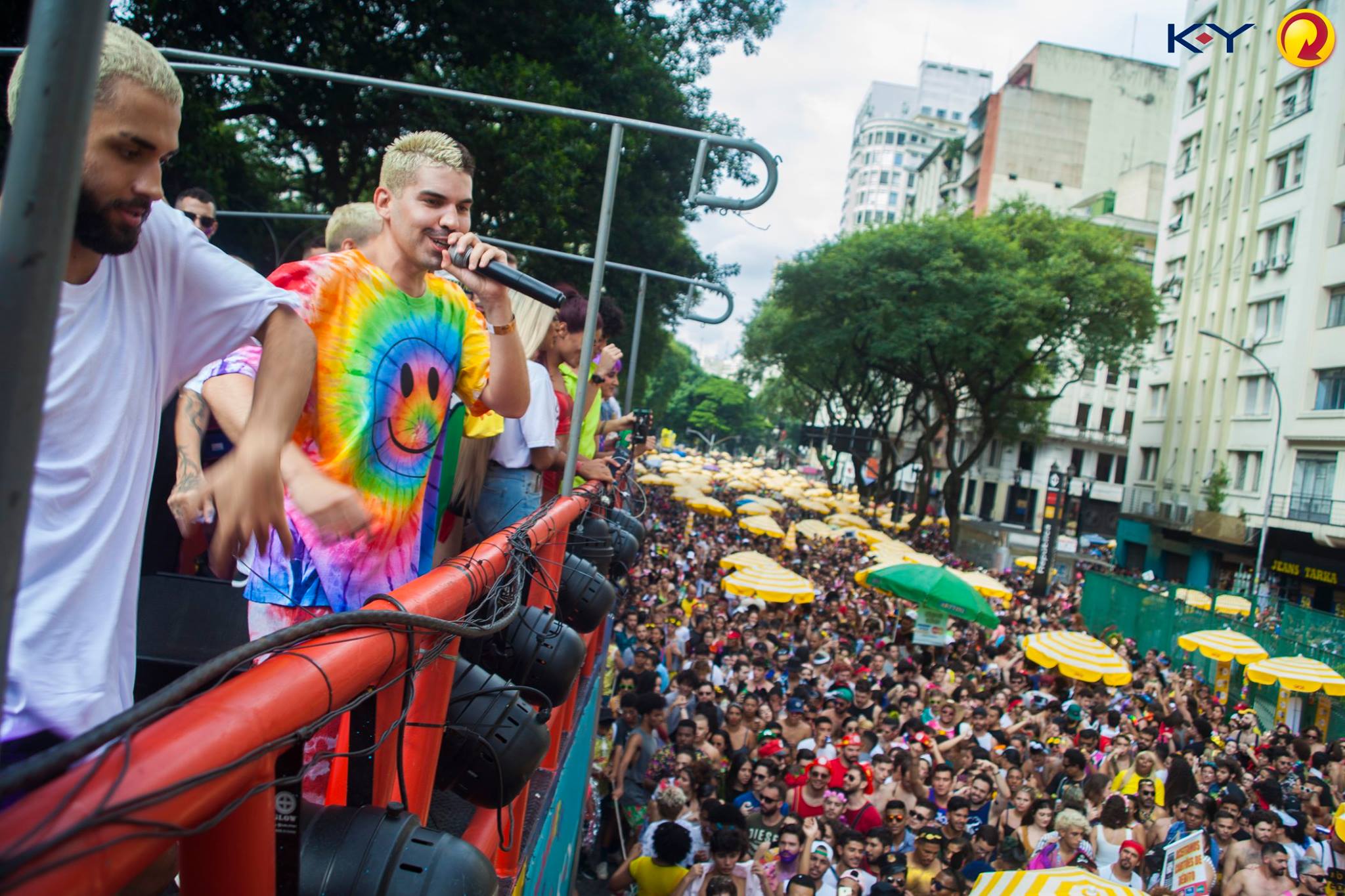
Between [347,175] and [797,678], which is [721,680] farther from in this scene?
[347,175]

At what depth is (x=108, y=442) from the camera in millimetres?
1312

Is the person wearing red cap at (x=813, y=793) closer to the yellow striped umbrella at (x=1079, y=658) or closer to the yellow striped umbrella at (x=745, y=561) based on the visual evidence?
the yellow striped umbrella at (x=1079, y=658)

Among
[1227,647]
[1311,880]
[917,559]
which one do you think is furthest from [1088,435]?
[1311,880]

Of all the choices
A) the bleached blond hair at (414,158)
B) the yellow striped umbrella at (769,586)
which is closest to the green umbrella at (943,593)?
the yellow striped umbrella at (769,586)

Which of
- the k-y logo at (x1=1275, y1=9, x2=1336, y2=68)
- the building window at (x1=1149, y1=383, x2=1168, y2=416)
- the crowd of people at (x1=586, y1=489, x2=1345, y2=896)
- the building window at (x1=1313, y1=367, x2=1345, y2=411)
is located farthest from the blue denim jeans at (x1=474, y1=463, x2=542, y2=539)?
the building window at (x1=1149, y1=383, x2=1168, y2=416)

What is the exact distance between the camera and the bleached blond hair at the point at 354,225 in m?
2.90

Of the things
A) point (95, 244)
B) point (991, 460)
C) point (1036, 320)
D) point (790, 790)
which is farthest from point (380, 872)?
point (991, 460)

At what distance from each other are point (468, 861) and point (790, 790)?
637 centimetres

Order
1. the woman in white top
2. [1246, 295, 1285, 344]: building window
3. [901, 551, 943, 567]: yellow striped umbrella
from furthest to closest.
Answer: [1246, 295, 1285, 344]: building window → [901, 551, 943, 567]: yellow striped umbrella → the woman in white top

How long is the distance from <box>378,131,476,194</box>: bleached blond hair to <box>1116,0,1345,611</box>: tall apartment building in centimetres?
2992

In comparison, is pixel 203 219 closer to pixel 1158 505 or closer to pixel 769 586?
pixel 769 586

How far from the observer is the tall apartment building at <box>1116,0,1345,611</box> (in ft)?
98.6

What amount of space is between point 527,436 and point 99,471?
115 inches

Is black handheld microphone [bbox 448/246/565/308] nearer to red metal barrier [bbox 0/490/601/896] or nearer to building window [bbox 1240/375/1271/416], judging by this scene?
red metal barrier [bbox 0/490/601/896]
